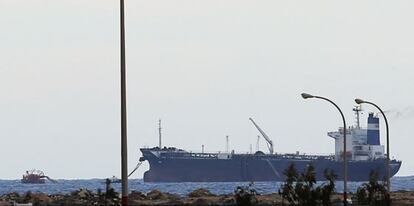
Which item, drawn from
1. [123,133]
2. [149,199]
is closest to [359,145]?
[149,199]

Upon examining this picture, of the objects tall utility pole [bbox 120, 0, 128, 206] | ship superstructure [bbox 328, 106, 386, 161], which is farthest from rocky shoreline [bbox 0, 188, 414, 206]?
ship superstructure [bbox 328, 106, 386, 161]

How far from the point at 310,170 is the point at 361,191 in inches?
346

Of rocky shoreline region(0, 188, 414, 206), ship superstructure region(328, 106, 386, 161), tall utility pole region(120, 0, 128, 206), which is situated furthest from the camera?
ship superstructure region(328, 106, 386, 161)

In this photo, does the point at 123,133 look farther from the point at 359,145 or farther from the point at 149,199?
the point at 359,145

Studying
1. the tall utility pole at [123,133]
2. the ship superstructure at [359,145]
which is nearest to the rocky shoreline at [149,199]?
the tall utility pole at [123,133]

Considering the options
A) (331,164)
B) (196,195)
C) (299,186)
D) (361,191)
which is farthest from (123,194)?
(331,164)

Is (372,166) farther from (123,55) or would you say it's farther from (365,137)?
(123,55)

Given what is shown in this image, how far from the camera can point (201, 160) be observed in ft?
655

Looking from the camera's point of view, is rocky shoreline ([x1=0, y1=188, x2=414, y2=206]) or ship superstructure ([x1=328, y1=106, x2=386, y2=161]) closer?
rocky shoreline ([x1=0, y1=188, x2=414, y2=206])

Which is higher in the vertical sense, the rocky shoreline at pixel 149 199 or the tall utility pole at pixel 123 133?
the tall utility pole at pixel 123 133

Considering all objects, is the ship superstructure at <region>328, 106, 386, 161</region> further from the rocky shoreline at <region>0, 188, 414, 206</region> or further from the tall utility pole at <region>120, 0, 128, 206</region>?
the tall utility pole at <region>120, 0, 128, 206</region>

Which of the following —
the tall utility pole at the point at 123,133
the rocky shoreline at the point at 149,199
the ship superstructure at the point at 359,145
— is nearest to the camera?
the tall utility pole at the point at 123,133

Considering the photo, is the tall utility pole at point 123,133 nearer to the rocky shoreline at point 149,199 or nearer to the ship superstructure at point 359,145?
the rocky shoreline at point 149,199

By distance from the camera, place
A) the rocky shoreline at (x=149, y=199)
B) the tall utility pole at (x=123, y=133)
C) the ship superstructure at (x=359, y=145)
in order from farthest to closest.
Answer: the ship superstructure at (x=359, y=145) < the rocky shoreline at (x=149, y=199) < the tall utility pole at (x=123, y=133)
